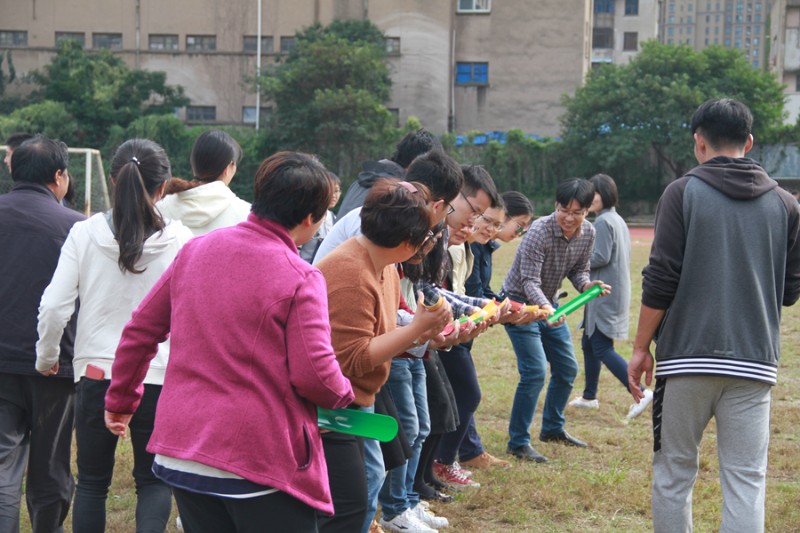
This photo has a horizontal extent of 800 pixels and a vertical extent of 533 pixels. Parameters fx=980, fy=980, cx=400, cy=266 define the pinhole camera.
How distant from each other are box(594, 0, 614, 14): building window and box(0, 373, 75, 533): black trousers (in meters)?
74.4

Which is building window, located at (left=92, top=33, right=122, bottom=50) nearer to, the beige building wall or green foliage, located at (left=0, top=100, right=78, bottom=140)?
green foliage, located at (left=0, top=100, right=78, bottom=140)

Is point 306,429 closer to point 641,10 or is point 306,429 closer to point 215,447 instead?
point 215,447

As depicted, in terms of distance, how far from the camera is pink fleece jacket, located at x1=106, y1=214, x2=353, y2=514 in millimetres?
2607

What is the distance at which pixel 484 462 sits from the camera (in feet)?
20.5

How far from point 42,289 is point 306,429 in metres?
2.12

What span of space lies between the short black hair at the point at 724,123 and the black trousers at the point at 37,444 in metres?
2.94

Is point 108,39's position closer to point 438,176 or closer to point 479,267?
point 479,267

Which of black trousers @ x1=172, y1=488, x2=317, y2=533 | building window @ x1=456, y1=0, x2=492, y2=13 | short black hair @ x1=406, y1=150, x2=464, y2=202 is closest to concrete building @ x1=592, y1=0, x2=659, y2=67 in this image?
building window @ x1=456, y1=0, x2=492, y2=13

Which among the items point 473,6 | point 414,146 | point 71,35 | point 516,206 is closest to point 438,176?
point 414,146

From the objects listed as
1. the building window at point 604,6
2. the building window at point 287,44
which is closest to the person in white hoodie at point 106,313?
the building window at point 287,44

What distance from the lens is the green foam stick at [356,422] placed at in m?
2.80

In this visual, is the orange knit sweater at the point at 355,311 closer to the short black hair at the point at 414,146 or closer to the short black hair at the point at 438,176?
the short black hair at the point at 438,176

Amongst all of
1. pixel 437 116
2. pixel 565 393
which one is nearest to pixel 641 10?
pixel 437 116

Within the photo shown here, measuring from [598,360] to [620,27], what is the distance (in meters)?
72.2
